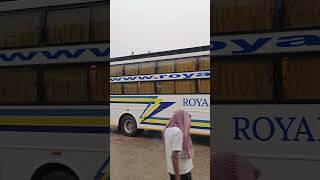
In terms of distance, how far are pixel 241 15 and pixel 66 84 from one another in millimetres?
2125

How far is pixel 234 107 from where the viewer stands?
3.96 m

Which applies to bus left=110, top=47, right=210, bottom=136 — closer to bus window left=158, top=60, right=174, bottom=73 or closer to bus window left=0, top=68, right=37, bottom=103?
bus window left=158, top=60, right=174, bottom=73

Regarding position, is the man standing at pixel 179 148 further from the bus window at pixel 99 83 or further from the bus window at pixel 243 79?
the bus window at pixel 99 83

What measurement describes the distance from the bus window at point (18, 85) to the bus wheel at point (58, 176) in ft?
2.92

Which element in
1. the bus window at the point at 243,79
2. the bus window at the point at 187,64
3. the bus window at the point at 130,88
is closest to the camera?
the bus window at the point at 243,79

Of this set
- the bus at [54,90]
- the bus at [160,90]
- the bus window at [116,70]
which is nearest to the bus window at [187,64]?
the bus at [160,90]

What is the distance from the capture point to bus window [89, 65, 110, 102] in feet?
15.0

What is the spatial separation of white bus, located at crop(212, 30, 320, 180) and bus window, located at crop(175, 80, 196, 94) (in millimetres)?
664

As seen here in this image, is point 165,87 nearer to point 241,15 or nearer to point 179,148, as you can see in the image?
point 179,148

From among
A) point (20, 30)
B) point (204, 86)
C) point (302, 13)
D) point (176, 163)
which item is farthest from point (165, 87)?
point (20, 30)

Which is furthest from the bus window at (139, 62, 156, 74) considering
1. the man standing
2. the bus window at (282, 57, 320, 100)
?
the bus window at (282, 57, 320, 100)

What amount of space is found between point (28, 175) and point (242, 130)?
2610mm

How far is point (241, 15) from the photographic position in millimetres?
3979

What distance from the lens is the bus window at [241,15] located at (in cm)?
391
